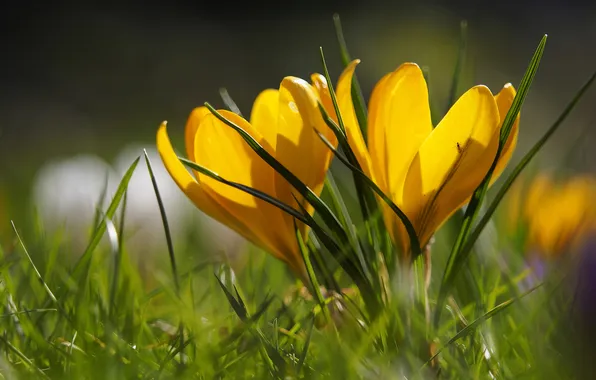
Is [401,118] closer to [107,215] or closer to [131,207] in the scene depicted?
[107,215]

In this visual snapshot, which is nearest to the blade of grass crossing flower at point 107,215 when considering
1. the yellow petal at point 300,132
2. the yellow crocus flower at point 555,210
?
the yellow petal at point 300,132

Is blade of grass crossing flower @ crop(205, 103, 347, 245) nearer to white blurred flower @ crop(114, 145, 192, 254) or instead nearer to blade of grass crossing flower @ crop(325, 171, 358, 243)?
blade of grass crossing flower @ crop(325, 171, 358, 243)

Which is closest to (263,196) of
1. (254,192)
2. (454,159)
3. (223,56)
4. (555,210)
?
(254,192)

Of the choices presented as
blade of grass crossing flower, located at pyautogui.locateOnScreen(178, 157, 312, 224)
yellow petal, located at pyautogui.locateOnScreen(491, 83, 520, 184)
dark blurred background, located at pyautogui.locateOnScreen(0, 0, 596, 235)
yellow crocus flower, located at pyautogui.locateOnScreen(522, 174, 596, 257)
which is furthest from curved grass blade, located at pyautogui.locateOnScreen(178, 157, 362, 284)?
dark blurred background, located at pyautogui.locateOnScreen(0, 0, 596, 235)

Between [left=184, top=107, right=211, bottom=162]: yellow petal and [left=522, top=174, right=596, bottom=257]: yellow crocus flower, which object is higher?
[left=184, top=107, right=211, bottom=162]: yellow petal

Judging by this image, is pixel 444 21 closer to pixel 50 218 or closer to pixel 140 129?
pixel 140 129

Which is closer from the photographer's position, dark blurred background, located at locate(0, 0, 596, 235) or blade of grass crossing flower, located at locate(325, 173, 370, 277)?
blade of grass crossing flower, located at locate(325, 173, 370, 277)
